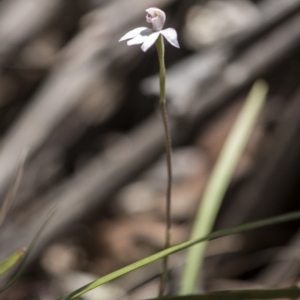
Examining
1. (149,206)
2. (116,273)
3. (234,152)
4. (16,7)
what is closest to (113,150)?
(149,206)

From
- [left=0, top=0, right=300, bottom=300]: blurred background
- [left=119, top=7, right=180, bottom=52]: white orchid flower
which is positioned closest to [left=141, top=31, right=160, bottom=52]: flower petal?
[left=119, top=7, right=180, bottom=52]: white orchid flower

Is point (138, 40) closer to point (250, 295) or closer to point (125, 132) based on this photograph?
point (250, 295)

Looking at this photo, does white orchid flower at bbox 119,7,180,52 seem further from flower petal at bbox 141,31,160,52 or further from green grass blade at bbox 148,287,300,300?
green grass blade at bbox 148,287,300,300

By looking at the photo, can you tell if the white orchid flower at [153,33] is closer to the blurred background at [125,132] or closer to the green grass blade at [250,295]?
the green grass blade at [250,295]

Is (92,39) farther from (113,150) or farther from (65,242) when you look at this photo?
(65,242)

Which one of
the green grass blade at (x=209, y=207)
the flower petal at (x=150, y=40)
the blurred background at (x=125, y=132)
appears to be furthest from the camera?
the blurred background at (x=125, y=132)

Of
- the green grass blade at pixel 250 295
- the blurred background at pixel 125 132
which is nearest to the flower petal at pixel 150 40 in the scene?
the green grass blade at pixel 250 295
